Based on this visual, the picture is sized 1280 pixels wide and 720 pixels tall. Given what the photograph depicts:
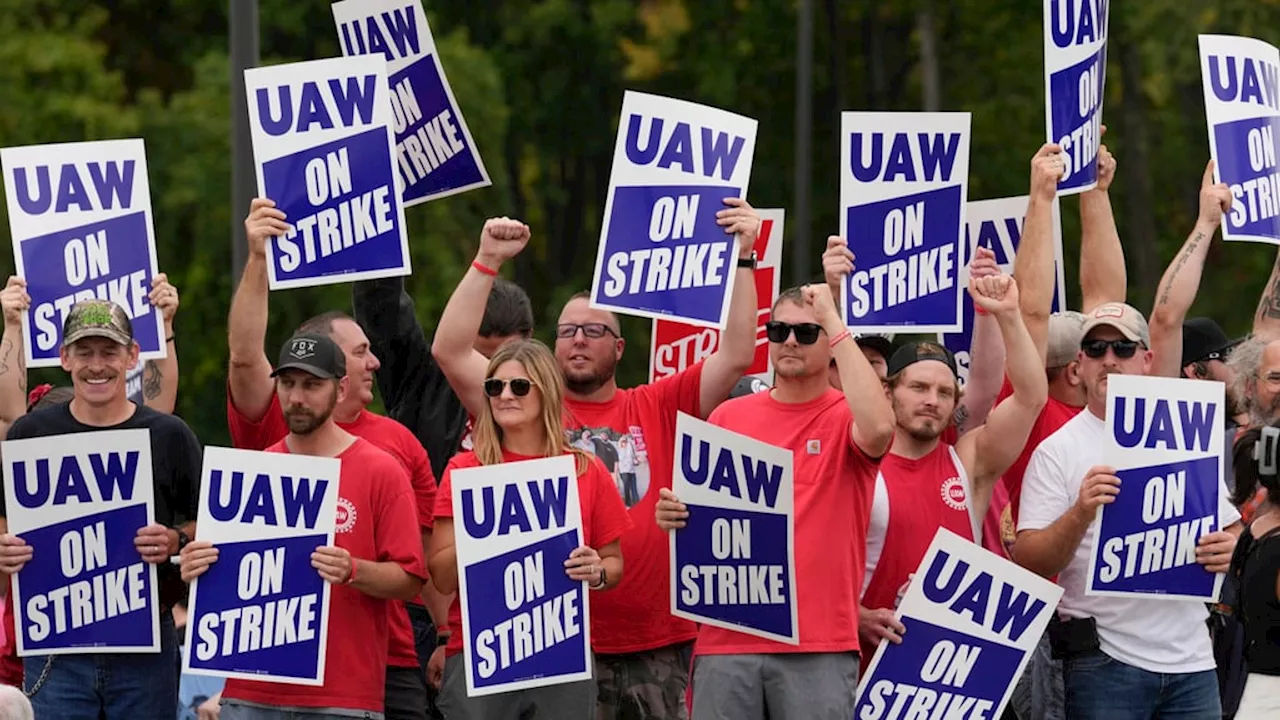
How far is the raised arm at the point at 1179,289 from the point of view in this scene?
8.93 metres

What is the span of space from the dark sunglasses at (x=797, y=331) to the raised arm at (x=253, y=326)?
5.56 feet

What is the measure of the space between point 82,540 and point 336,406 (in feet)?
3.10

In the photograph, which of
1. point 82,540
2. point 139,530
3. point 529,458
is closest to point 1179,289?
point 529,458

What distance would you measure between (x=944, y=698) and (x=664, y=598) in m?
1.04

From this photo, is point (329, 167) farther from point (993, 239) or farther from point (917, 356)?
point (993, 239)

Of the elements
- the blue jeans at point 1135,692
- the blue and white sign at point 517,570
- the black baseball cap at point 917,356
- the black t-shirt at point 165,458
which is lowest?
the blue jeans at point 1135,692

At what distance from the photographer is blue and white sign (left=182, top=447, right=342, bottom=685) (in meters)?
7.62

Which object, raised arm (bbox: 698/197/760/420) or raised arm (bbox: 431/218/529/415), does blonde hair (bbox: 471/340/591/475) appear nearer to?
raised arm (bbox: 431/218/529/415)

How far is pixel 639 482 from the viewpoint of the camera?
27.8 feet

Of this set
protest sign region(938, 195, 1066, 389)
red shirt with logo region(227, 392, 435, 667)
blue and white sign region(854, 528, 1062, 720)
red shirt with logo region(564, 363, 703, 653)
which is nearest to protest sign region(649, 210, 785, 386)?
protest sign region(938, 195, 1066, 389)

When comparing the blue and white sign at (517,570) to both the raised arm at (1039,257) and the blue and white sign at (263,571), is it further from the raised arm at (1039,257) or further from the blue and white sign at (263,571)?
the raised arm at (1039,257)

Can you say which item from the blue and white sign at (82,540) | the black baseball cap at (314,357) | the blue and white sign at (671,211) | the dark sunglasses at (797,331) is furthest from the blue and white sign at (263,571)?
the dark sunglasses at (797,331)

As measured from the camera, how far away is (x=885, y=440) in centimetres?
771

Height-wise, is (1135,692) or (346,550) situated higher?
(346,550)
